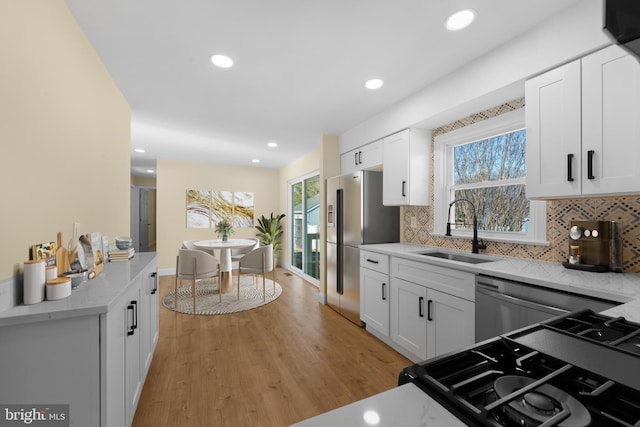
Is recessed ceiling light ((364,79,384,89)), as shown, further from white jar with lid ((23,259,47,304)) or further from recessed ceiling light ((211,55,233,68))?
white jar with lid ((23,259,47,304))

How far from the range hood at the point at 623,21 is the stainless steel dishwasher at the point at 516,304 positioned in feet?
→ 4.03

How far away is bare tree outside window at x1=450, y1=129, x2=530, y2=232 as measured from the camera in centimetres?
235

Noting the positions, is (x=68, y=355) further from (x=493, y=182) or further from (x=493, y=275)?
(x=493, y=182)

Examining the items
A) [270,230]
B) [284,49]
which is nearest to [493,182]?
[284,49]

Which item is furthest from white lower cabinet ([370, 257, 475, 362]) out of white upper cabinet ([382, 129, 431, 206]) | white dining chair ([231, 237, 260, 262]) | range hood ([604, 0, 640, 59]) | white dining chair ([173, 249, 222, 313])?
white dining chair ([231, 237, 260, 262])

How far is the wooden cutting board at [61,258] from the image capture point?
1.51 m

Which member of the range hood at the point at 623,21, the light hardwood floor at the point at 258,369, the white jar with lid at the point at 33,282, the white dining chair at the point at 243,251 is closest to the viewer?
the range hood at the point at 623,21

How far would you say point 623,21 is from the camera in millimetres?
584

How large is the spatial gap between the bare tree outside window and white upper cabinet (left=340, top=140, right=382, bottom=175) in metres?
0.86

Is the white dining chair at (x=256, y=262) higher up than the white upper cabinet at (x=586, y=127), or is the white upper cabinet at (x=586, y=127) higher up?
the white upper cabinet at (x=586, y=127)

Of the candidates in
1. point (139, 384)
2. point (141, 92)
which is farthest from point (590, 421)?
point (141, 92)

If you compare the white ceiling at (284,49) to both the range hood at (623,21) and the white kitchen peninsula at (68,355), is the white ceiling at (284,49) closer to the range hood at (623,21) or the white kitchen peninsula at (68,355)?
the range hood at (623,21)

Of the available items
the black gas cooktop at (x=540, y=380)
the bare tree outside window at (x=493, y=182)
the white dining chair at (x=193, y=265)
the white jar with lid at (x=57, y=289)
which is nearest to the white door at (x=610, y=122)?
the bare tree outside window at (x=493, y=182)

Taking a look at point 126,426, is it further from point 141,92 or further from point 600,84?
point 600,84
